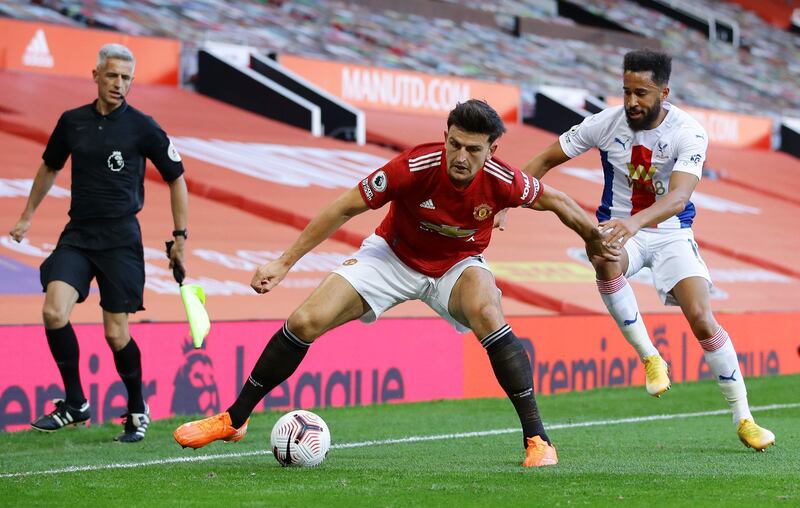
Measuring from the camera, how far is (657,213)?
6402 mm

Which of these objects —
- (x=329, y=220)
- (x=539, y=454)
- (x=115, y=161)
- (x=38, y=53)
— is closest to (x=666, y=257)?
(x=539, y=454)

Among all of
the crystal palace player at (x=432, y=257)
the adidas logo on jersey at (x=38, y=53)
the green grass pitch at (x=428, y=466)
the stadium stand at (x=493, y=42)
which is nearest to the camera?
the green grass pitch at (x=428, y=466)

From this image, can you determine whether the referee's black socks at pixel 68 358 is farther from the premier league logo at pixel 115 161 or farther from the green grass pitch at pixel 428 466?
the premier league logo at pixel 115 161

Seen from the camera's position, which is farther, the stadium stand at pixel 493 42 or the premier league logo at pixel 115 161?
the stadium stand at pixel 493 42

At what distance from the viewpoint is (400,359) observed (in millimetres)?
10148

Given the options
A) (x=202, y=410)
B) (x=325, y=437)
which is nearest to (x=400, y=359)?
(x=202, y=410)

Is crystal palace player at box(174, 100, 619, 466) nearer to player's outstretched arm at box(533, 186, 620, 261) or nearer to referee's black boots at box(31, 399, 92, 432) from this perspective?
player's outstretched arm at box(533, 186, 620, 261)

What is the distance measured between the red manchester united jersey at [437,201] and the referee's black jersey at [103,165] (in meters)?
1.75

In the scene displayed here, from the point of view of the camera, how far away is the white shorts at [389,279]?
6125mm

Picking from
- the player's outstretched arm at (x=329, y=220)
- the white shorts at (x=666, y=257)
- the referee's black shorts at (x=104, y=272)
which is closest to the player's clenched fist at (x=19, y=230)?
the referee's black shorts at (x=104, y=272)

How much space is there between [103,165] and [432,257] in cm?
204

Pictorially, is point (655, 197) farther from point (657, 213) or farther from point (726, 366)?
point (726, 366)

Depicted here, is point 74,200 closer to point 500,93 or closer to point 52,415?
point 52,415

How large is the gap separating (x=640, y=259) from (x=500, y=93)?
15294 mm
